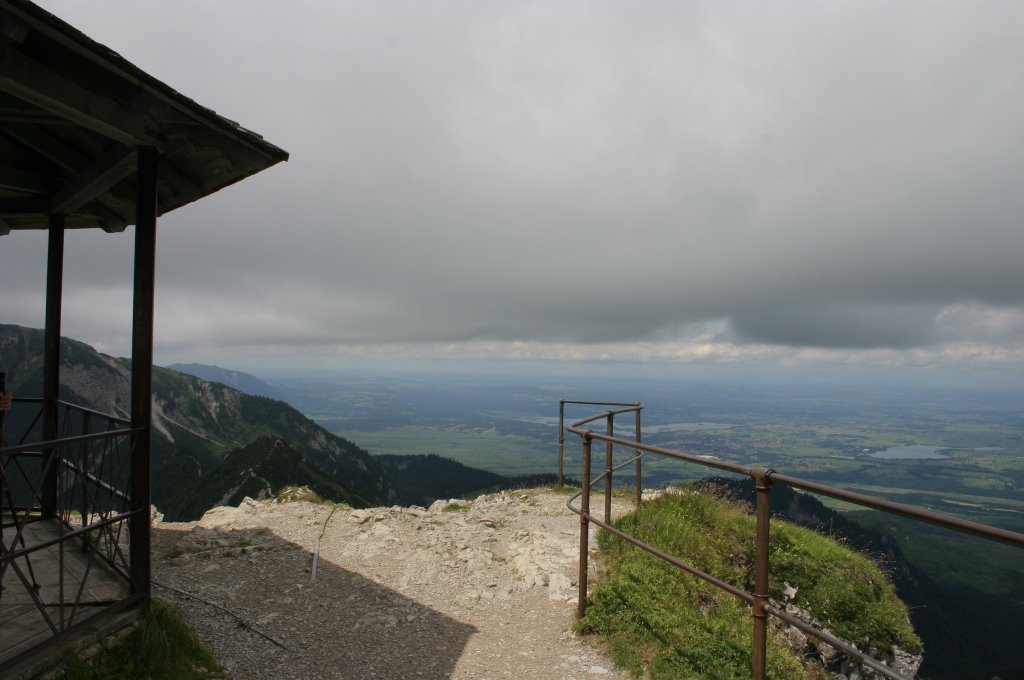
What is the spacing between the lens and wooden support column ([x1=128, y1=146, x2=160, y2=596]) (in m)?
5.01

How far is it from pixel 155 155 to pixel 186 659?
183 inches

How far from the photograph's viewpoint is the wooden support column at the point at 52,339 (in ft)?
22.5

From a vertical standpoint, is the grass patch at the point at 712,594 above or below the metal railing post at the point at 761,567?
below

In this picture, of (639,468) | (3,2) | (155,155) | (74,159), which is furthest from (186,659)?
(639,468)

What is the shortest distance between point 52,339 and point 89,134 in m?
3.35

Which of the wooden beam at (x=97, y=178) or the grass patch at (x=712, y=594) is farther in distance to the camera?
the wooden beam at (x=97, y=178)

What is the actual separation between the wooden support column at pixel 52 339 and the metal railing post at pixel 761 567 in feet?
25.6

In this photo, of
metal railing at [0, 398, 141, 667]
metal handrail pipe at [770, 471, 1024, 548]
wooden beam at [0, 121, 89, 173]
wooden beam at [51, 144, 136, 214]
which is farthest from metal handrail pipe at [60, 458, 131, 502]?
metal handrail pipe at [770, 471, 1024, 548]

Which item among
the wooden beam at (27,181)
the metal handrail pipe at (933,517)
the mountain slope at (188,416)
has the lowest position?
the mountain slope at (188,416)

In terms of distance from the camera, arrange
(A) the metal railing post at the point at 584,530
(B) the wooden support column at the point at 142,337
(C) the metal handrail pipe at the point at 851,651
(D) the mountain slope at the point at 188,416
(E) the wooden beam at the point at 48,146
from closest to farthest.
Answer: (C) the metal handrail pipe at the point at 851,651 → (B) the wooden support column at the point at 142,337 → (A) the metal railing post at the point at 584,530 → (E) the wooden beam at the point at 48,146 → (D) the mountain slope at the point at 188,416

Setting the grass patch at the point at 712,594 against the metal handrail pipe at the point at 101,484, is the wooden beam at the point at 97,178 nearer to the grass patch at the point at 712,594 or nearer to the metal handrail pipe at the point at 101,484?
the metal handrail pipe at the point at 101,484

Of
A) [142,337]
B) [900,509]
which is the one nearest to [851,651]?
[900,509]

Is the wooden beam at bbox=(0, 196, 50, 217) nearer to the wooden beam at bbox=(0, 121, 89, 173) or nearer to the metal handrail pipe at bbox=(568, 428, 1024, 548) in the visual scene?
the wooden beam at bbox=(0, 121, 89, 173)

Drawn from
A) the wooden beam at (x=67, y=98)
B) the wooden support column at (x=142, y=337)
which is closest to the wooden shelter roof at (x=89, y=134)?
the wooden beam at (x=67, y=98)
